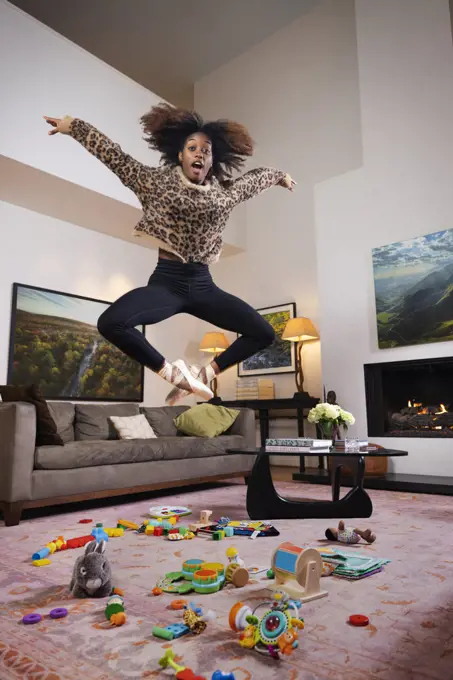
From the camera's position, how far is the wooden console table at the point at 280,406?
5.74 m

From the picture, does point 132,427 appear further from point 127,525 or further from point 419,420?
point 419,420

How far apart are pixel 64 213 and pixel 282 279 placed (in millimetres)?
2788

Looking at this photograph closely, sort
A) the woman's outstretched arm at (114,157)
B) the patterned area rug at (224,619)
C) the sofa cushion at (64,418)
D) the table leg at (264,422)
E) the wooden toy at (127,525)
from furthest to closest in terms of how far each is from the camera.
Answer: the table leg at (264,422)
the sofa cushion at (64,418)
the wooden toy at (127,525)
the woman's outstretched arm at (114,157)
the patterned area rug at (224,619)

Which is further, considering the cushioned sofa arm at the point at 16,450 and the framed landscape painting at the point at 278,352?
the framed landscape painting at the point at 278,352

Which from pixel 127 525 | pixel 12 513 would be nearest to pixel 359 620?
pixel 127 525

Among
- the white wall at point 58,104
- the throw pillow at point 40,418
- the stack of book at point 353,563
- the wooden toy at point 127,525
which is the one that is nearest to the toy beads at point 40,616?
the stack of book at point 353,563

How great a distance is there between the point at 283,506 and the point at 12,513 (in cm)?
168

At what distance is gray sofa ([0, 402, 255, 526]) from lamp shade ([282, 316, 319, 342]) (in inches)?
44.3

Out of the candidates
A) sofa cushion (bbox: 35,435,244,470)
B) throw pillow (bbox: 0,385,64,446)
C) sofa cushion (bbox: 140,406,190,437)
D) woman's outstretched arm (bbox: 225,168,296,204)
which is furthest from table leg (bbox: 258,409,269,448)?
woman's outstretched arm (bbox: 225,168,296,204)

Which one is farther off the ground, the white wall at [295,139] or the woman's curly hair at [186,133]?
the white wall at [295,139]

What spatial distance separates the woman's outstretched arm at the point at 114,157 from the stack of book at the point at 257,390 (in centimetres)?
481

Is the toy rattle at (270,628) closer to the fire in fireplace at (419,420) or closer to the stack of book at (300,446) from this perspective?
the stack of book at (300,446)

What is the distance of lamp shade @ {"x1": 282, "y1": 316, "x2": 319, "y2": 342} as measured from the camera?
5883 mm

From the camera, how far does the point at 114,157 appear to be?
5.62 ft
